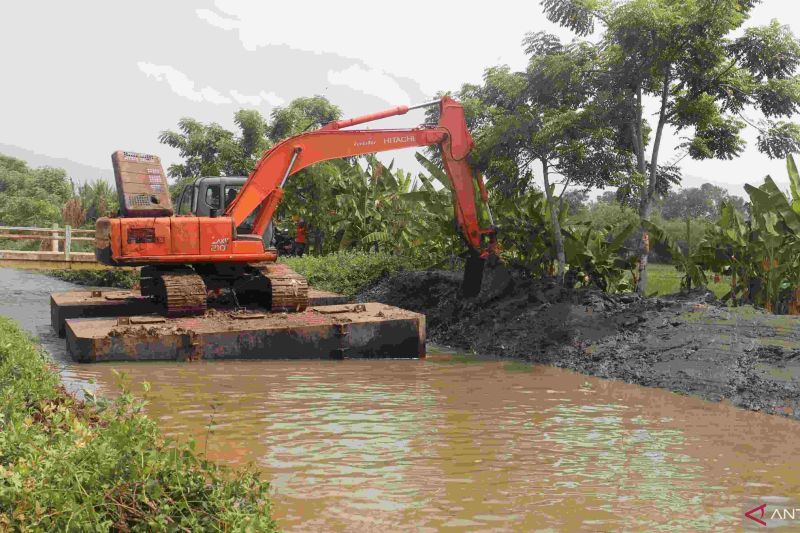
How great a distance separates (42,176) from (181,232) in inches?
2160

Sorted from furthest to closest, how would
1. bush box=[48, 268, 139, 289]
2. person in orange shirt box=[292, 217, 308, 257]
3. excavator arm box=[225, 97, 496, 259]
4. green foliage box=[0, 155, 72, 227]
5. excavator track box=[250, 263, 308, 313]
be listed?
green foliage box=[0, 155, 72, 227]
person in orange shirt box=[292, 217, 308, 257]
bush box=[48, 268, 139, 289]
excavator arm box=[225, 97, 496, 259]
excavator track box=[250, 263, 308, 313]

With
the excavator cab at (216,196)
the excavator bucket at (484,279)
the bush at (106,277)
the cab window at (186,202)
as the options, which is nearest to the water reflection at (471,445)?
the excavator cab at (216,196)

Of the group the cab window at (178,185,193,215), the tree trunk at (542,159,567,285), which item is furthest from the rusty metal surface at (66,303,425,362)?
the tree trunk at (542,159,567,285)

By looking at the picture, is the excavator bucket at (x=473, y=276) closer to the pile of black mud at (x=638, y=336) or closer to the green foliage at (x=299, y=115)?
the pile of black mud at (x=638, y=336)

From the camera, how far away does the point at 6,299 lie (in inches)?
930

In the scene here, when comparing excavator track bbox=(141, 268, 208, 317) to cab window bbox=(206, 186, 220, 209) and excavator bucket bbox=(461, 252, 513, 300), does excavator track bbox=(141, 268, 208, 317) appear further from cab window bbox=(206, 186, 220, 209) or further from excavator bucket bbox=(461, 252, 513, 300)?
excavator bucket bbox=(461, 252, 513, 300)

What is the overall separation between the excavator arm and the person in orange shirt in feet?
49.6

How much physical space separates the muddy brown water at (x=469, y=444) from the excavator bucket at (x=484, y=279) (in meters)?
4.56

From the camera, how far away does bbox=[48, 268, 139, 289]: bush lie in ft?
93.6

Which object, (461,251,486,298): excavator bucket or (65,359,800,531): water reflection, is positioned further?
(461,251,486,298): excavator bucket

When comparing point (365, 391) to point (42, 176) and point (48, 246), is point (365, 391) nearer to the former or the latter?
point (48, 246)

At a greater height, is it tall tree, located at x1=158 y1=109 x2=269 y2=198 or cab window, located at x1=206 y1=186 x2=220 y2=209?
tall tree, located at x1=158 y1=109 x2=269 y2=198

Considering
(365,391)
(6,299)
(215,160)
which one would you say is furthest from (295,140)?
(215,160)

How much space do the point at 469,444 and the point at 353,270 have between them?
620 inches
